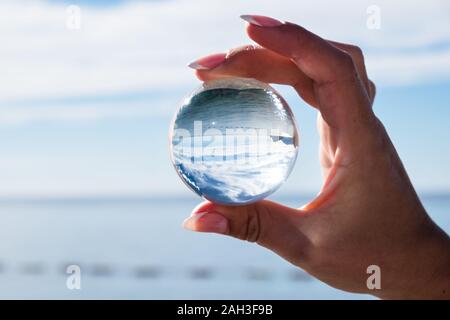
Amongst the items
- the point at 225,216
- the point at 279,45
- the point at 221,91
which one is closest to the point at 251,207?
the point at 225,216

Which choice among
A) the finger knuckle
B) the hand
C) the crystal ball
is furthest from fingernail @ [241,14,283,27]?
the finger knuckle

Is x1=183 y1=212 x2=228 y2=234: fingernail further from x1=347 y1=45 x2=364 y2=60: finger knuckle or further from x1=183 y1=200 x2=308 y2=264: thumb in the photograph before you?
x1=347 y1=45 x2=364 y2=60: finger knuckle

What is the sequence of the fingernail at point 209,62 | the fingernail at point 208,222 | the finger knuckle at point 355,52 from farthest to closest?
the finger knuckle at point 355,52 → the fingernail at point 209,62 → the fingernail at point 208,222

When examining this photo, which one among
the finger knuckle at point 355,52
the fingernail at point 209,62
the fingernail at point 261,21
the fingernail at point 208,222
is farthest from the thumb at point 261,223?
the finger knuckle at point 355,52

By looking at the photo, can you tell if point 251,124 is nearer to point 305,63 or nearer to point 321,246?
point 305,63

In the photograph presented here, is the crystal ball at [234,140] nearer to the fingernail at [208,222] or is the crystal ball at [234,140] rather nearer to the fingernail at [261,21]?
the fingernail at [208,222]

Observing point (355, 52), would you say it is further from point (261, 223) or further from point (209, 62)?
point (261, 223)

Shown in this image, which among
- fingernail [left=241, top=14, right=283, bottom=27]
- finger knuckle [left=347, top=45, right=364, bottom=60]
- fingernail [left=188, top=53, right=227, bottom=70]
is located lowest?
fingernail [left=188, top=53, right=227, bottom=70]
